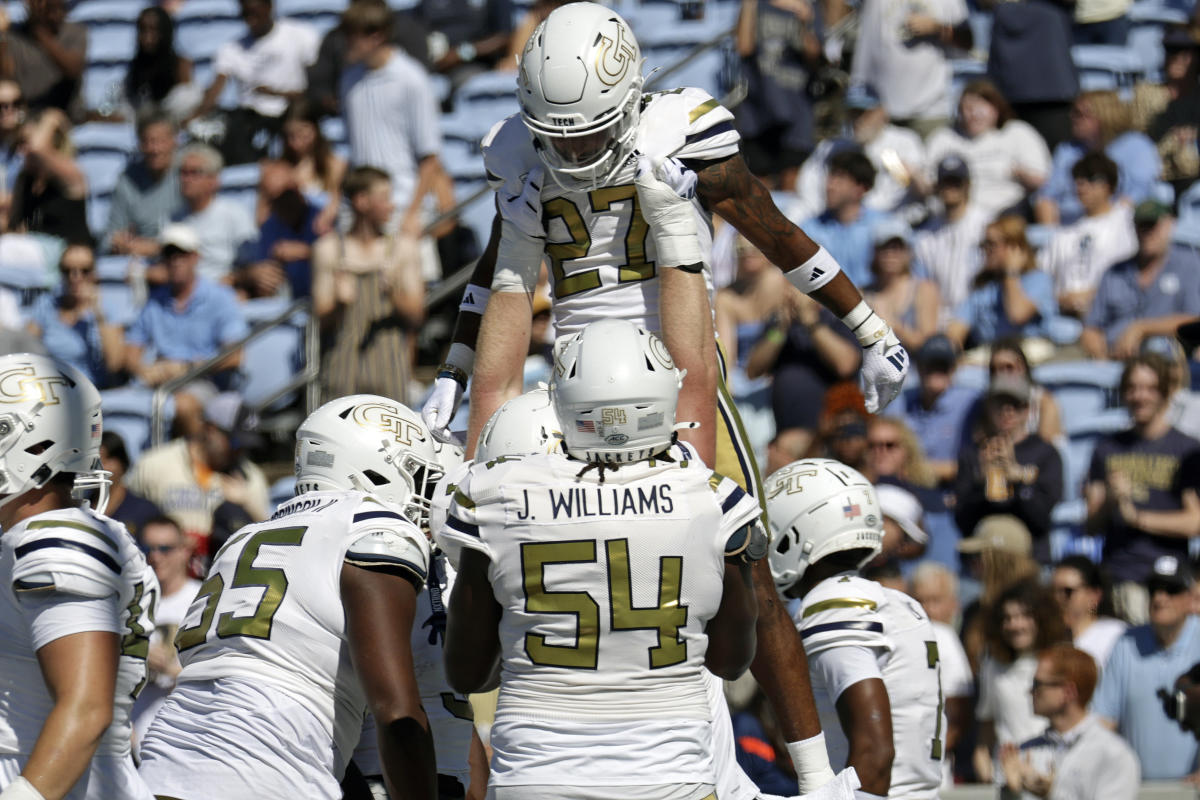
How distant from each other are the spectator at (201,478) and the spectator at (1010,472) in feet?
12.8

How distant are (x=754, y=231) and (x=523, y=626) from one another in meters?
1.87

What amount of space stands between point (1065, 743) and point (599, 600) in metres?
4.31

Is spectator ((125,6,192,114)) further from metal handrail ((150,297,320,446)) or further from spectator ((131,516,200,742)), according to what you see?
spectator ((131,516,200,742))

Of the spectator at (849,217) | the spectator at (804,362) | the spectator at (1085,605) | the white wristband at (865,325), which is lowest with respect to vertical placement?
the spectator at (1085,605)

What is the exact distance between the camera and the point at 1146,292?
11.1 meters

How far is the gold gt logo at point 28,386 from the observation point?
183 inches

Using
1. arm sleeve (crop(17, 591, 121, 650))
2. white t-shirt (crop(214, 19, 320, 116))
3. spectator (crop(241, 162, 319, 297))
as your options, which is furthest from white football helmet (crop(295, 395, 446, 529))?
white t-shirt (crop(214, 19, 320, 116))

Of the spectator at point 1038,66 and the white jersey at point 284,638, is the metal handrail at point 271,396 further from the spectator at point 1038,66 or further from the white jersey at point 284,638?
the white jersey at point 284,638

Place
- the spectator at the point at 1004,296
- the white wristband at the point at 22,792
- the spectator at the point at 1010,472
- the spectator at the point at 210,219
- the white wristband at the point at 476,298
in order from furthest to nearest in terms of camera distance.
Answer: the spectator at the point at 210,219 → the spectator at the point at 1004,296 → the spectator at the point at 1010,472 → the white wristband at the point at 476,298 → the white wristband at the point at 22,792

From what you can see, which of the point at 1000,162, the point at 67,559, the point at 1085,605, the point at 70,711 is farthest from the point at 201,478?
the point at 70,711

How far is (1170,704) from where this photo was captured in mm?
8492

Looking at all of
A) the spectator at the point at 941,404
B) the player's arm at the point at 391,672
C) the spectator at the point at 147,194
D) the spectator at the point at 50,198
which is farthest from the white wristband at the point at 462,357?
the spectator at the point at 50,198

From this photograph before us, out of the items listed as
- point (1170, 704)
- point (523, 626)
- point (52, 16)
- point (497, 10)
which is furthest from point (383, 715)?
point (52, 16)

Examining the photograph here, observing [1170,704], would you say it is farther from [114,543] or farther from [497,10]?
[497,10]
